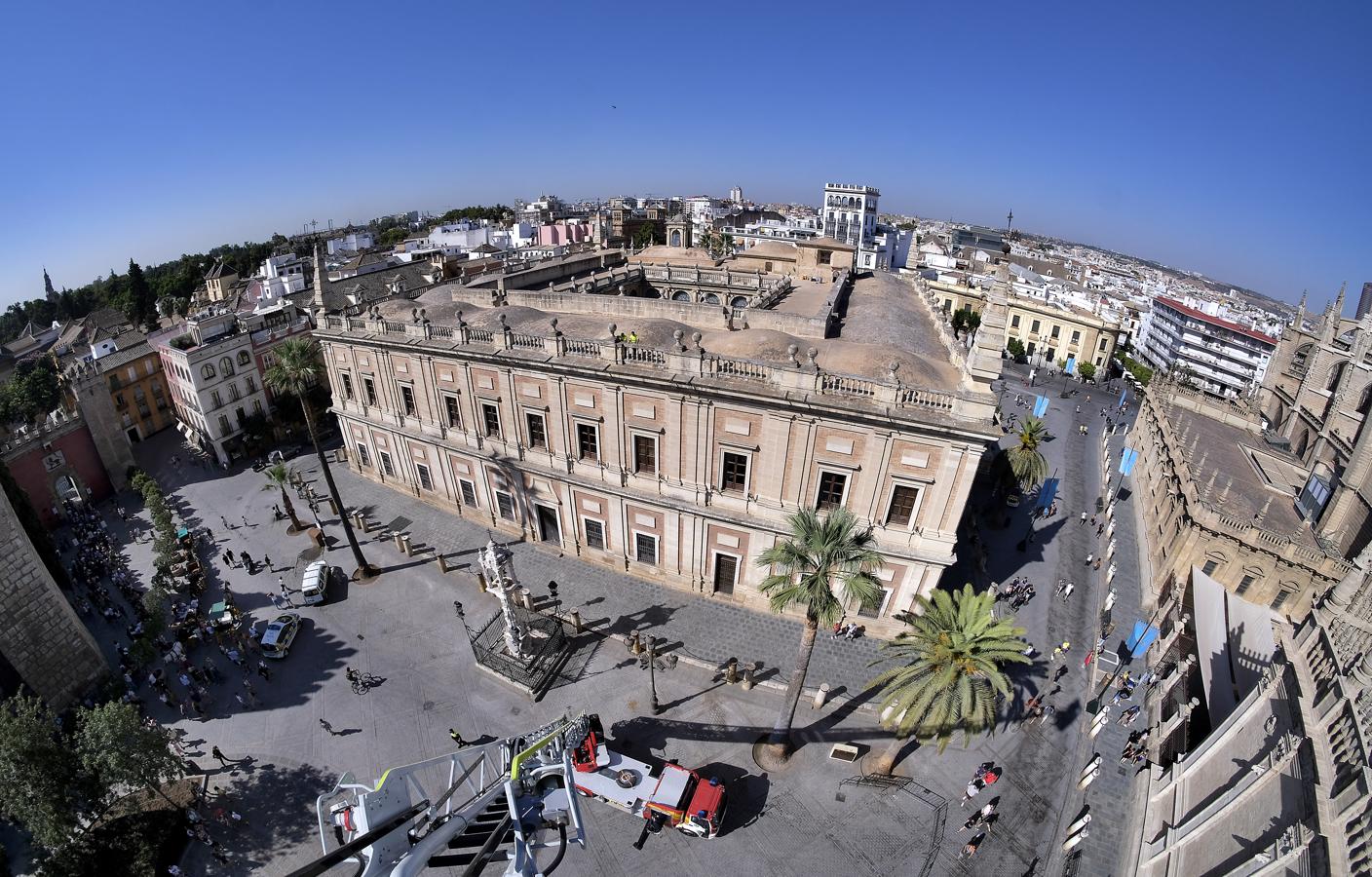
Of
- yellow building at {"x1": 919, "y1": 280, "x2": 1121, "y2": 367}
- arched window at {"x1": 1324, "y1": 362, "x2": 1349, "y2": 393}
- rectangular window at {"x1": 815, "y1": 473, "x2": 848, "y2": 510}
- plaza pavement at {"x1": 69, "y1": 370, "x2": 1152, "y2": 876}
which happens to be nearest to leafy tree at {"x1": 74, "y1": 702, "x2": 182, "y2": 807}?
plaza pavement at {"x1": 69, "y1": 370, "x2": 1152, "y2": 876}

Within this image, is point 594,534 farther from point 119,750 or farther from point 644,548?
point 119,750

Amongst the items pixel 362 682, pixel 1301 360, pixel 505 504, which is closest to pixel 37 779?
pixel 362 682

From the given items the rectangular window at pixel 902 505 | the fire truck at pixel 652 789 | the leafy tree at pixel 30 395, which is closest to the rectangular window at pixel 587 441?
the fire truck at pixel 652 789

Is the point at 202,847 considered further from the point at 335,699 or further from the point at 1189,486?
the point at 1189,486

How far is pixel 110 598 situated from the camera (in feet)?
84.2

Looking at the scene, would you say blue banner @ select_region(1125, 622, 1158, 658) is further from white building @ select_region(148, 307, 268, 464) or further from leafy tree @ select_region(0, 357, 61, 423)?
leafy tree @ select_region(0, 357, 61, 423)

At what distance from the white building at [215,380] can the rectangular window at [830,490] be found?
1589 inches

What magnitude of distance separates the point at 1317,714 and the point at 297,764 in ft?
89.3

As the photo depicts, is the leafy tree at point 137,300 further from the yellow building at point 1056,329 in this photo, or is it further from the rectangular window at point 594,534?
the yellow building at point 1056,329

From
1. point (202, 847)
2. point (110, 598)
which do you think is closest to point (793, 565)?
point (202, 847)

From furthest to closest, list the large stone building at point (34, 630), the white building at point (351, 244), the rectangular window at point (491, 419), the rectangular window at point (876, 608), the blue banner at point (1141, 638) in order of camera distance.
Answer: the white building at point (351, 244) < the rectangular window at point (491, 419) < the rectangular window at point (876, 608) < the blue banner at point (1141, 638) < the large stone building at point (34, 630)

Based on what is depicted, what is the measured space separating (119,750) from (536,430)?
16.5 m

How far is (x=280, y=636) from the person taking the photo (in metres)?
22.7

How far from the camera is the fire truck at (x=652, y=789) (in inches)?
627
